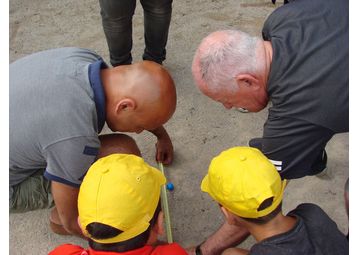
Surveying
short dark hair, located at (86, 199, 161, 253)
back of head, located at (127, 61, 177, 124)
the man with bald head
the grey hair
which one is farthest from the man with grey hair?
short dark hair, located at (86, 199, 161, 253)

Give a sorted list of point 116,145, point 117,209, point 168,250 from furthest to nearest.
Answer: point 116,145, point 168,250, point 117,209

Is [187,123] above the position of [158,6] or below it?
below

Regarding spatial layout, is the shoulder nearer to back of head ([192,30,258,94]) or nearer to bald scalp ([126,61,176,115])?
bald scalp ([126,61,176,115])

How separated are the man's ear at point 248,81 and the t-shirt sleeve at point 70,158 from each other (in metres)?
0.86

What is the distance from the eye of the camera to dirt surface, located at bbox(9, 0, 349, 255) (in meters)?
2.21

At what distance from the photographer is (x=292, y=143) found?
1.50 meters

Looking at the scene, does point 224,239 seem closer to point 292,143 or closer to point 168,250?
point 168,250

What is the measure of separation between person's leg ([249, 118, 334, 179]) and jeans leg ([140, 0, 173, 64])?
5.84 feet

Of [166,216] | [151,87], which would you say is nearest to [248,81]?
[151,87]

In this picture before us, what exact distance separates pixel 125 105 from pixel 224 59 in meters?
0.62

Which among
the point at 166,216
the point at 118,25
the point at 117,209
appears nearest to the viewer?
the point at 117,209

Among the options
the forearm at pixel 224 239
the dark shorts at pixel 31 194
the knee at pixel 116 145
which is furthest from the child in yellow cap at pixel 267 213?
the dark shorts at pixel 31 194

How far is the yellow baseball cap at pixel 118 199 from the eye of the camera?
1278 mm

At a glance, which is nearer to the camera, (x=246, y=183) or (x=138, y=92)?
(x=246, y=183)
